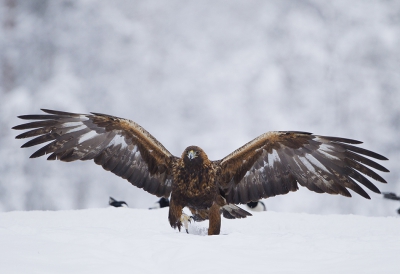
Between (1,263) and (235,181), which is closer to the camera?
(1,263)

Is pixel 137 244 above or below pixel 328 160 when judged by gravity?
below

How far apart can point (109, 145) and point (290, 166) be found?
270 cm

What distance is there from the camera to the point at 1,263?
11.3 feet

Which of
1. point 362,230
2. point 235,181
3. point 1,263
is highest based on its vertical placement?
point 235,181

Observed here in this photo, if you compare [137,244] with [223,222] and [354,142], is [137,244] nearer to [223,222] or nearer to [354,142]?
[354,142]

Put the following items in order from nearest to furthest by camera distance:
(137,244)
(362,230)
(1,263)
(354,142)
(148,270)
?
(1,263), (148,270), (137,244), (354,142), (362,230)

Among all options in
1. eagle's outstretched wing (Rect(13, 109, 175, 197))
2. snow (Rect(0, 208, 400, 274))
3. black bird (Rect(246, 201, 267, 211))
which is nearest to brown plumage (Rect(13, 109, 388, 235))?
eagle's outstretched wing (Rect(13, 109, 175, 197))

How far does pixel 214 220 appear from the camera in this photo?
6.42 meters

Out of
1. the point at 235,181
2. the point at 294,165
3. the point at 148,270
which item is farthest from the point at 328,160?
the point at 148,270

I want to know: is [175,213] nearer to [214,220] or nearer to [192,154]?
[214,220]

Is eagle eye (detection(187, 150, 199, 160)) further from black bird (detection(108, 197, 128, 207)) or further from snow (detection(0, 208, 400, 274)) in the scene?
black bird (detection(108, 197, 128, 207))

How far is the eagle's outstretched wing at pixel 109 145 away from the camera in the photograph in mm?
6469

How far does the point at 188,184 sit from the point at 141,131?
1007 millimetres

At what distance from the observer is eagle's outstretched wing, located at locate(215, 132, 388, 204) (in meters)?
6.39
